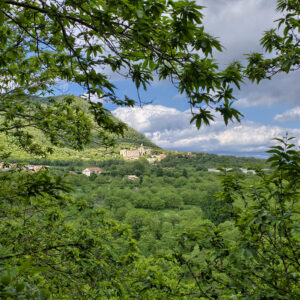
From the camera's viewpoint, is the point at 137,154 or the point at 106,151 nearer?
the point at 106,151

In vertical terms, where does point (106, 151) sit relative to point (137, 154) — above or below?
above

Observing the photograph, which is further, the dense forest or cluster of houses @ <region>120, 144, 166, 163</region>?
cluster of houses @ <region>120, 144, 166, 163</region>

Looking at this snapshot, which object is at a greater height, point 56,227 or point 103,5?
point 103,5

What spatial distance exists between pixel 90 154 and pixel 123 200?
24.7 meters

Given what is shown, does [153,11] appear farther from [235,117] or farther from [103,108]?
[103,108]

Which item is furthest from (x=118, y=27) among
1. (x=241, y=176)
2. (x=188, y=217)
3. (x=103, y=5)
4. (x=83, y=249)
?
(x=188, y=217)

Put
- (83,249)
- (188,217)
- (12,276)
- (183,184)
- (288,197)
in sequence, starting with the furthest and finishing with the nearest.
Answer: (183,184)
(188,217)
(83,249)
(288,197)
(12,276)

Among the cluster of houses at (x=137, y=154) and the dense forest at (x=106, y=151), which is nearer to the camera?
the dense forest at (x=106, y=151)

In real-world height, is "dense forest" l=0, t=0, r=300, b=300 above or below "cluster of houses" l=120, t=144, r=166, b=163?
above

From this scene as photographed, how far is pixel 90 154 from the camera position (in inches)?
3253

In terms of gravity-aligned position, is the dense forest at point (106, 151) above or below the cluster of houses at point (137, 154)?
above

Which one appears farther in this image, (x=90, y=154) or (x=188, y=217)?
(x=90, y=154)

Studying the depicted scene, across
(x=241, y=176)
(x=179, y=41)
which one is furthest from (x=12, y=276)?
(x=241, y=176)

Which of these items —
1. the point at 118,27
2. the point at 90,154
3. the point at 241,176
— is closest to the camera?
the point at 118,27
